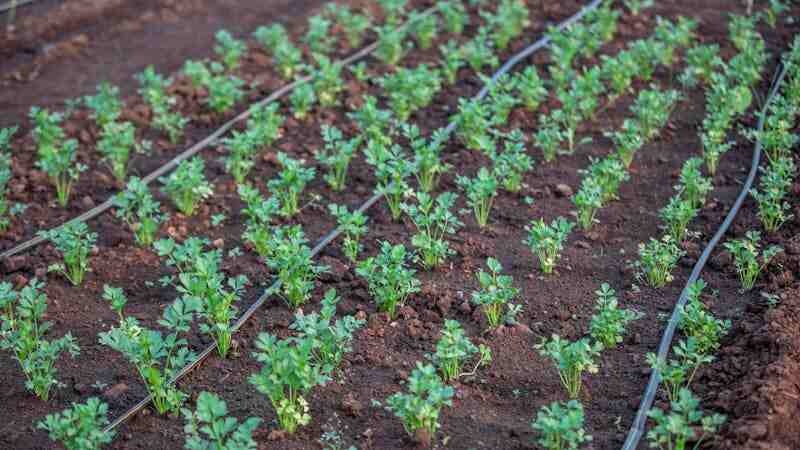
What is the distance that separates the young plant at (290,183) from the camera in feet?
20.2

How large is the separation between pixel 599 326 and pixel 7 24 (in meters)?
6.83

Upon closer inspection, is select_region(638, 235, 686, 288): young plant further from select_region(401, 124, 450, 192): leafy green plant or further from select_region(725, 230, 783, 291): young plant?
select_region(401, 124, 450, 192): leafy green plant

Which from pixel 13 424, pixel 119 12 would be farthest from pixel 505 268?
pixel 119 12

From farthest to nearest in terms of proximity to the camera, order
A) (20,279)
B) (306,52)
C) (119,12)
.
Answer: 1. (119,12)
2. (306,52)
3. (20,279)

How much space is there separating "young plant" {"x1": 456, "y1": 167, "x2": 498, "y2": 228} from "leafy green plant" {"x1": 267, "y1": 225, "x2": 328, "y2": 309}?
113 centimetres

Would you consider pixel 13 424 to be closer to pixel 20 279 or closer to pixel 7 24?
pixel 20 279

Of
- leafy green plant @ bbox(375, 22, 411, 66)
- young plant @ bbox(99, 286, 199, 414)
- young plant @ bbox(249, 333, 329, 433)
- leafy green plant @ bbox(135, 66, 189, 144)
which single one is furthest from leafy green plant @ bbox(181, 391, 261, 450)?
leafy green plant @ bbox(375, 22, 411, 66)

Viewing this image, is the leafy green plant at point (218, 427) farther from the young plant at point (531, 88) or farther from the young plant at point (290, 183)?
the young plant at point (531, 88)

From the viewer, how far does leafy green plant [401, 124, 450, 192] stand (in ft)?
21.2

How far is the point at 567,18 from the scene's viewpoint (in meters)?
9.27

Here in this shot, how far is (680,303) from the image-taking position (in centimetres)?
534

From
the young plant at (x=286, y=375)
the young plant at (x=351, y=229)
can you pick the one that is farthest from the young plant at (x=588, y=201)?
the young plant at (x=286, y=375)

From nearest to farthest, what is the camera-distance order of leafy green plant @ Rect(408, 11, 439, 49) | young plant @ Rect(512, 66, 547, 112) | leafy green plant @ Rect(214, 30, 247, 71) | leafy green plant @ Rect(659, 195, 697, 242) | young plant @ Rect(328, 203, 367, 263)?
young plant @ Rect(328, 203, 367, 263) < leafy green plant @ Rect(659, 195, 697, 242) < young plant @ Rect(512, 66, 547, 112) < leafy green plant @ Rect(214, 30, 247, 71) < leafy green plant @ Rect(408, 11, 439, 49)

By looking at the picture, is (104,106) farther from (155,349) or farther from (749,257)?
(749,257)
